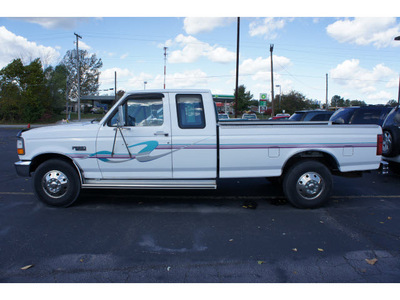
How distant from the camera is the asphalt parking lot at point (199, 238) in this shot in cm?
318

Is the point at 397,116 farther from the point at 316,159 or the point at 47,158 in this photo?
the point at 47,158

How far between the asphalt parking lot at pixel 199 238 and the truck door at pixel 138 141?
744 mm

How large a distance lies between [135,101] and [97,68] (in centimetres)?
7637

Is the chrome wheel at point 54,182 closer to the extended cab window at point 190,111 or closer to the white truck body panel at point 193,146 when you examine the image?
the white truck body panel at point 193,146

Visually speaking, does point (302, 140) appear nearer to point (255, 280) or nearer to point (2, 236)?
point (255, 280)

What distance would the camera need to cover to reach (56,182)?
17.0 ft

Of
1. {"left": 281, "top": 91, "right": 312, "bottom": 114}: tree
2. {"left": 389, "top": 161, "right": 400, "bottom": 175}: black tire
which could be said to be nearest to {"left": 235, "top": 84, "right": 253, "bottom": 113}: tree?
{"left": 281, "top": 91, "right": 312, "bottom": 114}: tree

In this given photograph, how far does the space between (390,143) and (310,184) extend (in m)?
2.97

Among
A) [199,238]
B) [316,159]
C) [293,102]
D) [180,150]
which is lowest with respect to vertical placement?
[199,238]

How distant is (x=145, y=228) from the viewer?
443 centimetres

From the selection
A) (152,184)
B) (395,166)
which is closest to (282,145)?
(152,184)

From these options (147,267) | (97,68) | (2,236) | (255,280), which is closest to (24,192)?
(2,236)

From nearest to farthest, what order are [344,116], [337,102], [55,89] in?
[344,116] < [55,89] < [337,102]

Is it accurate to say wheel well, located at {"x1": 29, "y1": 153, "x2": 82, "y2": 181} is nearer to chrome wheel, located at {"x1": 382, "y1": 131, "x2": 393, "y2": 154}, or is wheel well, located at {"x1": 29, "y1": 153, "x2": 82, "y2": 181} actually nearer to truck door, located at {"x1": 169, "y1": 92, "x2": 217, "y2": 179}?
truck door, located at {"x1": 169, "y1": 92, "x2": 217, "y2": 179}
